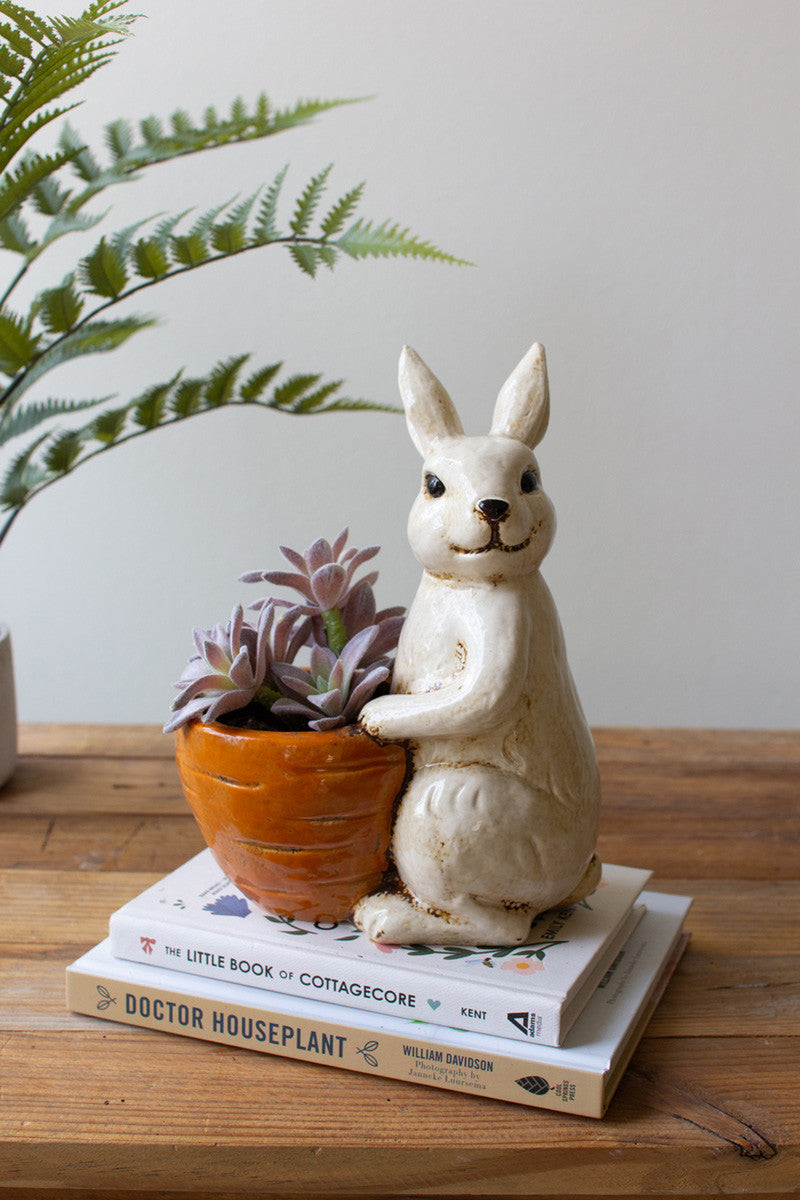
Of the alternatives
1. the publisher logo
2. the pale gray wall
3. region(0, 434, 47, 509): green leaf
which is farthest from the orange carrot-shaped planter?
the pale gray wall

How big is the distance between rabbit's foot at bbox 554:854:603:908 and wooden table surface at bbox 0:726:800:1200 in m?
0.08

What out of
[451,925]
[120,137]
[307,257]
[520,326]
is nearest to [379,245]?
[307,257]

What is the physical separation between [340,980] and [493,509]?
27 cm

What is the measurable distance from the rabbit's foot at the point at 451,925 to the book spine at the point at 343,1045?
0.06 metres

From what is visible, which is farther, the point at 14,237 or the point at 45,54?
the point at 14,237

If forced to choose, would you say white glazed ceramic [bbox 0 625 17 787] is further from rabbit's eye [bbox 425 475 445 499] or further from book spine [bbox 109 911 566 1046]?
rabbit's eye [bbox 425 475 445 499]

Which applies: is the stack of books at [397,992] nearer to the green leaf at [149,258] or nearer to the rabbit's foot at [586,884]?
the rabbit's foot at [586,884]

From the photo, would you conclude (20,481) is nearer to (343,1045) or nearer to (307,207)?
(307,207)

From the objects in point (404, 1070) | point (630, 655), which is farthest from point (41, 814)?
point (630, 655)

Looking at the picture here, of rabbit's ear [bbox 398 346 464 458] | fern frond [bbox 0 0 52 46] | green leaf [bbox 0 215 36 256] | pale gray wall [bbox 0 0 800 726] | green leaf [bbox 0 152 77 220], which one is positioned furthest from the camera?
pale gray wall [bbox 0 0 800 726]

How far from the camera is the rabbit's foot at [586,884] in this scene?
666mm

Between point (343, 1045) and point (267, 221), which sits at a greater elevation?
point (267, 221)

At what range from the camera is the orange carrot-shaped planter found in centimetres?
60

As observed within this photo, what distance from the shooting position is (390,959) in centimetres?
61
